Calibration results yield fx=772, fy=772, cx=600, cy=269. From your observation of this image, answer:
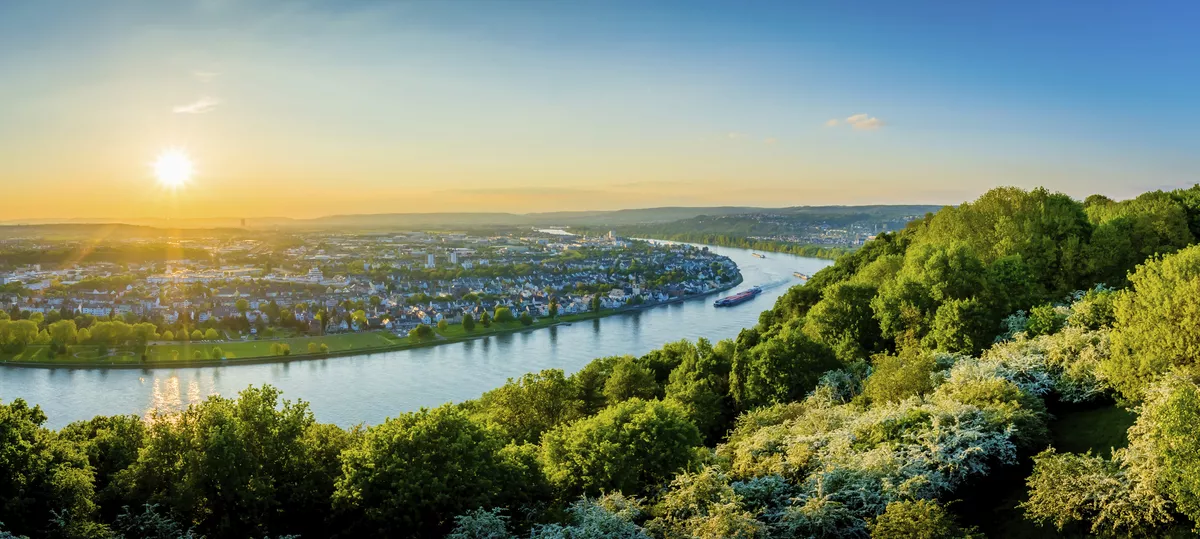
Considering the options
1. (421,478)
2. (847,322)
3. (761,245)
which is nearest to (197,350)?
(847,322)

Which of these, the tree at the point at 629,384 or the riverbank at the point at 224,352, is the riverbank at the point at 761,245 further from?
the tree at the point at 629,384

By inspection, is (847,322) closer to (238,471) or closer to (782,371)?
(782,371)

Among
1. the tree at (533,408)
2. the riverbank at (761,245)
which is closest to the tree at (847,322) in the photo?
the tree at (533,408)

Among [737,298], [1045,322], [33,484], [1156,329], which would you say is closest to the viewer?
[33,484]

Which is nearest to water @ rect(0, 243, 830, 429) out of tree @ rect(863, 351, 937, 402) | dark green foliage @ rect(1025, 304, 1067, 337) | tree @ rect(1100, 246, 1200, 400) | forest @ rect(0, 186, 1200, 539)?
forest @ rect(0, 186, 1200, 539)

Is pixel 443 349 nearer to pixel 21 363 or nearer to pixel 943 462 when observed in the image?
pixel 21 363

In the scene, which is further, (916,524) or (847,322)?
(847,322)

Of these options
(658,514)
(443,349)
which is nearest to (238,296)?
(443,349)
